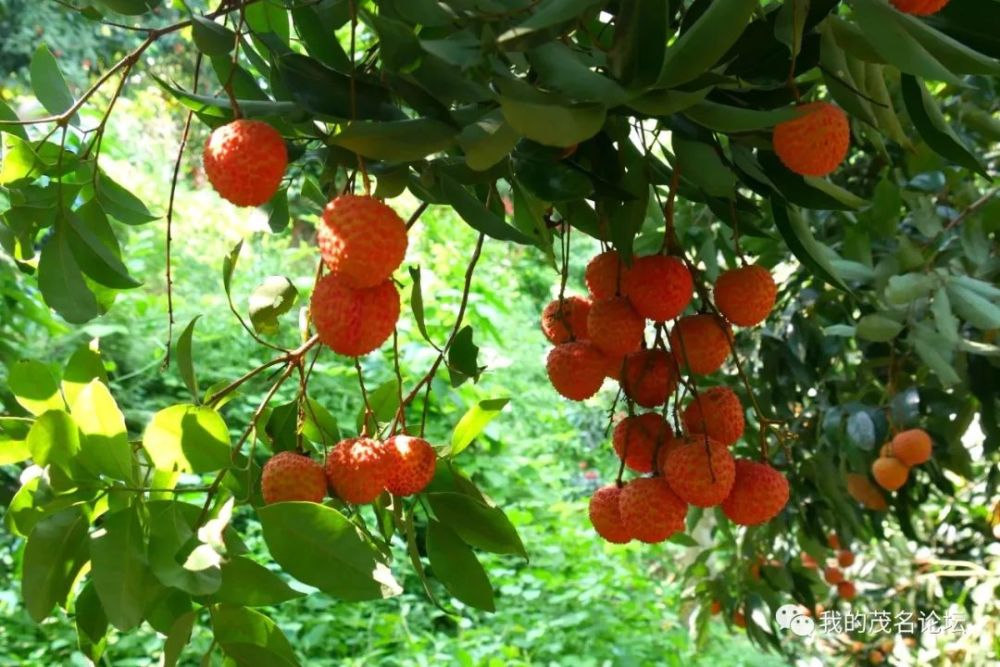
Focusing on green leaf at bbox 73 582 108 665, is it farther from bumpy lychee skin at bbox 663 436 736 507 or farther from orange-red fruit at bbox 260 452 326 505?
bumpy lychee skin at bbox 663 436 736 507

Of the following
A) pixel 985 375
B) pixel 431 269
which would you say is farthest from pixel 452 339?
pixel 431 269

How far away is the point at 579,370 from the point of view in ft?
1.97

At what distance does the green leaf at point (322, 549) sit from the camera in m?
0.46

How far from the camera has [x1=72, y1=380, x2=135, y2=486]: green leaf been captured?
19.4 inches

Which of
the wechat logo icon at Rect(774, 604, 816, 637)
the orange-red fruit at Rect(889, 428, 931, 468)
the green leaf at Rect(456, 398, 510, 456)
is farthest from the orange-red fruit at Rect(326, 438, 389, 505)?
the wechat logo icon at Rect(774, 604, 816, 637)

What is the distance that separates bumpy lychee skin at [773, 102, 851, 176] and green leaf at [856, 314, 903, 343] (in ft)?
1.98

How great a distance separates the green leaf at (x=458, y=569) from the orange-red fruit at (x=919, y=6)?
14.8 inches

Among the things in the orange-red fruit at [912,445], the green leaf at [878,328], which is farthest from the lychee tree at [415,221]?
the orange-red fruit at [912,445]

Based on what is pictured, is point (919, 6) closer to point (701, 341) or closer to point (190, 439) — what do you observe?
point (701, 341)

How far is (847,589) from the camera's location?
2098 millimetres

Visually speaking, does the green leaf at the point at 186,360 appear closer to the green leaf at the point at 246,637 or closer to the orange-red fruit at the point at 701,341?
the green leaf at the point at 246,637

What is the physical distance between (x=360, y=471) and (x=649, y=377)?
0.19m

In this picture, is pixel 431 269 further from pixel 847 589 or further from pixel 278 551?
pixel 278 551

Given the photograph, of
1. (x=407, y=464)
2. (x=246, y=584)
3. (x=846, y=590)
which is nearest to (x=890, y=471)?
(x=407, y=464)
